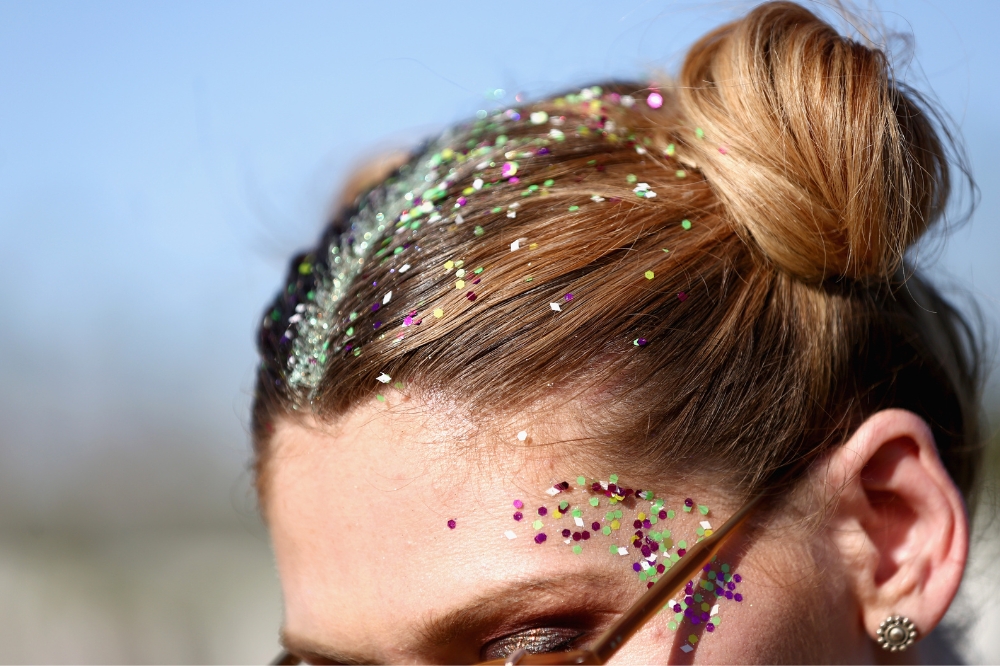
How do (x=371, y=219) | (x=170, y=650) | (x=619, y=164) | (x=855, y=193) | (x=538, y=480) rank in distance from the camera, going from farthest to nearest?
(x=170, y=650), (x=371, y=219), (x=619, y=164), (x=855, y=193), (x=538, y=480)

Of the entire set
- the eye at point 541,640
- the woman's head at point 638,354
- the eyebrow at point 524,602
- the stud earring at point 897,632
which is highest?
the woman's head at point 638,354

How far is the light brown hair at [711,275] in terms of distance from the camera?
46.1 inches

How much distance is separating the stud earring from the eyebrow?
18.7 inches

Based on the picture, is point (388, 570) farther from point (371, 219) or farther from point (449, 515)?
point (371, 219)

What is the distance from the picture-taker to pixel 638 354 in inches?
46.2

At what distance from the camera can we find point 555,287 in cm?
120

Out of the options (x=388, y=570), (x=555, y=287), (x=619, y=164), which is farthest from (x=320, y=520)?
(x=619, y=164)

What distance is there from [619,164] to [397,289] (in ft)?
1.59

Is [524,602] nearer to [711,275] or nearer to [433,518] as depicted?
[433,518]

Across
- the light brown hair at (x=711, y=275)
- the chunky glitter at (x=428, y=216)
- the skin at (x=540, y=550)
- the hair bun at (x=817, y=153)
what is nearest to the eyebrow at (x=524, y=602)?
the skin at (x=540, y=550)

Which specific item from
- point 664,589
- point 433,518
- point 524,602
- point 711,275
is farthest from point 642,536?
point 711,275

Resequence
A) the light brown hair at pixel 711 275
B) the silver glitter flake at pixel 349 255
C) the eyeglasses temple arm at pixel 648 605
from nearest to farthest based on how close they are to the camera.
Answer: the eyeglasses temple arm at pixel 648 605
the light brown hair at pixel 711 275
the silver glitter flake at pixel 349 255

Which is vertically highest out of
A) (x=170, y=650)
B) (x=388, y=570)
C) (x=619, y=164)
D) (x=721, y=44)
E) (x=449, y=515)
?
(x=721, y=44)

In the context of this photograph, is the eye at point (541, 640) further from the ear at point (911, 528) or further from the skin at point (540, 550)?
the ear at point (911, 528)
